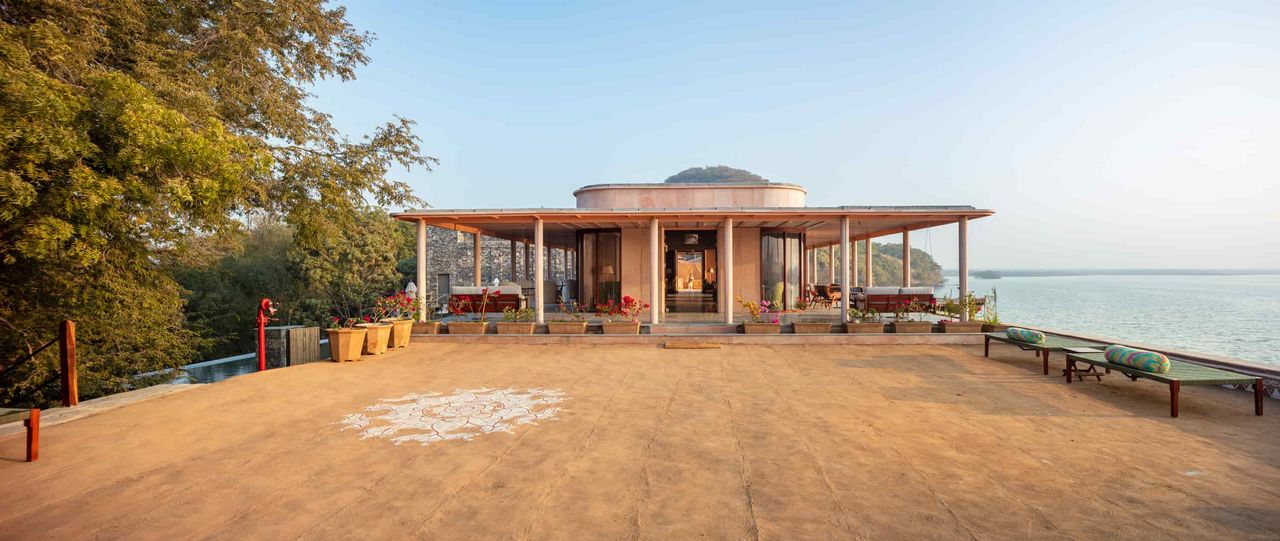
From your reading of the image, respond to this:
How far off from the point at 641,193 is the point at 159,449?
476 inches

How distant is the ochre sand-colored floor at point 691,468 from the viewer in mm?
2904

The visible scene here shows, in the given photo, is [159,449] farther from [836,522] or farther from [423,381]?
[836,522]

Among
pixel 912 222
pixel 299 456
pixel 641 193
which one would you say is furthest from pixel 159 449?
pixel 912 222

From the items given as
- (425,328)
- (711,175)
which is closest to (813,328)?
(425,328)

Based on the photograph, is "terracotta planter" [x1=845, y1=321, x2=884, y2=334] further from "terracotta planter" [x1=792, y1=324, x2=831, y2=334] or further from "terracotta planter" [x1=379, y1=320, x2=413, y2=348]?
"terracotta planter" [x1=379, y1=320, x2=413, y2=348]

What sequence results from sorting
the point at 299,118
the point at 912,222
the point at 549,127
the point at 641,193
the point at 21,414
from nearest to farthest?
the point at 21,414
the point at 299,118
the point at 912,222
the point at 641,193
the point at 549,127

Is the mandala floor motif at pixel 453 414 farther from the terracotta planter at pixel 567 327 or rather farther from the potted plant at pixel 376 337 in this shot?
the terracotta planter at pixel 567 327

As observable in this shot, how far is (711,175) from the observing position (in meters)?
130

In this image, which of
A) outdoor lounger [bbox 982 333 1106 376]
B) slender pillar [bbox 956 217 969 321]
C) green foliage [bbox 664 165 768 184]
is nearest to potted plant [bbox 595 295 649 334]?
outdoor lounger [bbox 982 333 1106 376]

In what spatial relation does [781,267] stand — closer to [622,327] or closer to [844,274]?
[844,274]

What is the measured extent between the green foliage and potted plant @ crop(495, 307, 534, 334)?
115207mm

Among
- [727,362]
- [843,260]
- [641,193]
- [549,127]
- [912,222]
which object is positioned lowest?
[727,362]

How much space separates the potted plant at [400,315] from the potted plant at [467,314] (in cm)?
89

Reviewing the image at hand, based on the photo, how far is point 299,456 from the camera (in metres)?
4.06
